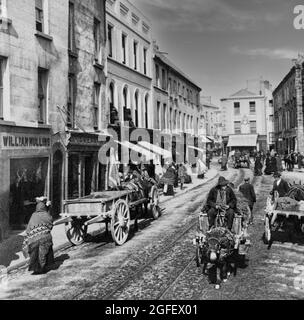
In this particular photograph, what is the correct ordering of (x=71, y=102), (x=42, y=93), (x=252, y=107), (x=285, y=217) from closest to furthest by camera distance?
1. (x=285, y=217)
2. (x=42, y=93)
3. (x=71, y=102)
4. (x=252, y=107)

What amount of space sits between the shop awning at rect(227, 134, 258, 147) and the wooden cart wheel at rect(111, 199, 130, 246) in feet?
161

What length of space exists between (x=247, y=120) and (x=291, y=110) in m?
18.1

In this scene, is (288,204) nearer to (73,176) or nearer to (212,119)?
(73,176)

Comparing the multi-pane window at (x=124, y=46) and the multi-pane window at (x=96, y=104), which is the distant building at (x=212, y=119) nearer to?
the multi-pane window at (x=124, y=46)

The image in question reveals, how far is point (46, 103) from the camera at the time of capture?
15438 mm

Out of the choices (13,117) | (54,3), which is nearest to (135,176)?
(13,117)

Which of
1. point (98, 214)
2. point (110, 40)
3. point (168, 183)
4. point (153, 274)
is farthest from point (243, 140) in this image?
point (153, 274)

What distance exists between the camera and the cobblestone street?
24.3 feet

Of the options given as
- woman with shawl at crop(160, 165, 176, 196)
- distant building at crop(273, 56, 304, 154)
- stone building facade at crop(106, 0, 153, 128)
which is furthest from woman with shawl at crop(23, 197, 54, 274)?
distant building at crop(273, 56, 304, 154)

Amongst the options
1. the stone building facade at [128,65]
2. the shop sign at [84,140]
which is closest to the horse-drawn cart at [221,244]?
the shop sign at [84,140]

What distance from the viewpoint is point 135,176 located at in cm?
1489

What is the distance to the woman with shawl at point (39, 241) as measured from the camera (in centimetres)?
894

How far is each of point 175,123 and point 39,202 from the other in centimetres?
2840

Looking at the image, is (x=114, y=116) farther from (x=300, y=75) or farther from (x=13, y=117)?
(x=300, y=75)
